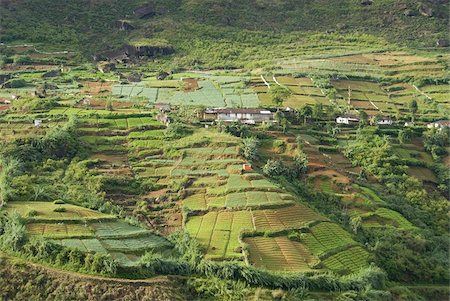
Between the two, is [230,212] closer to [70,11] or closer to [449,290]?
[449,290]

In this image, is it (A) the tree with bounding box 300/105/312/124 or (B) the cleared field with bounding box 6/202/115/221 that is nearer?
(B) the cleared field with bounding box 6/202/115/221

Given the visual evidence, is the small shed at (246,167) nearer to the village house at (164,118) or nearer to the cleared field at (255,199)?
the cleared field at (255,199)

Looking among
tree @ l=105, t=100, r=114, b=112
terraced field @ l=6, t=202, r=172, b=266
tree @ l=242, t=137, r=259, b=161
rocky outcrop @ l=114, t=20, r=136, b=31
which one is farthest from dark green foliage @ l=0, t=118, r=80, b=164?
rocky outcrop @ l=114, t=20, r=136, b=31

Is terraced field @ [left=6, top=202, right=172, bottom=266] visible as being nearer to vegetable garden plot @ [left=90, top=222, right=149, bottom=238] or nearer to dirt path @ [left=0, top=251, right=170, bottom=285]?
vegetable garden plot @ [left=90, top=222, right=149, bottom=238]

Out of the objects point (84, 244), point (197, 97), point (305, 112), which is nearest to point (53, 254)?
point (84, 244)

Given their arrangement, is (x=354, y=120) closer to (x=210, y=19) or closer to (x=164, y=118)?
(x=164, y=118)
